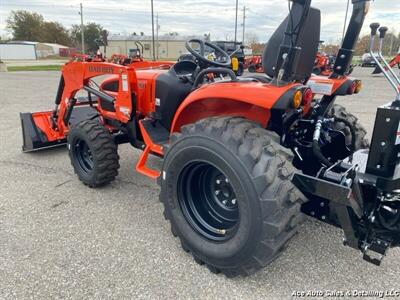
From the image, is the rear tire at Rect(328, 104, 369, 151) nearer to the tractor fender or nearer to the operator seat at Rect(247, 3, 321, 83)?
the operator seat at Rect(247, 3, 321, 83)

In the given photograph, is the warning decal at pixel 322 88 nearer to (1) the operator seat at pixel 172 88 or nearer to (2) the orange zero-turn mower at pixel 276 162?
(2) the orange zero-turn mower at pixel 276 162

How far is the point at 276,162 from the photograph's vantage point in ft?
6.89

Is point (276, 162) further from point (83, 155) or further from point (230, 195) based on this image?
point (83, 155)

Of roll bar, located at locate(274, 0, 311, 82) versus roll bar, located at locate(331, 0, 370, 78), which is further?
roll bar, located at locate(331, 0, 370, 78)

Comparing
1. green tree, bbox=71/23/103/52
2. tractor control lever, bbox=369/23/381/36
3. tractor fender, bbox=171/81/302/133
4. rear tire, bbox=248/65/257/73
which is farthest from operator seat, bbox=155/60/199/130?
green tree, bbox=71/23/103/52

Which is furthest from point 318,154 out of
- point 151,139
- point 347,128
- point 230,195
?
point 151,139

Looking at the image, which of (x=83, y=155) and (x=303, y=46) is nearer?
(x=303, y=46)

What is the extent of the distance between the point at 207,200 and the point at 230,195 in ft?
0.69

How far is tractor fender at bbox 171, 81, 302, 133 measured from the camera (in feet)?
6.95

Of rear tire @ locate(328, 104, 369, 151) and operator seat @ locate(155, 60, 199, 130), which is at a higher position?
operator seat @ locate(155, 60, 199, 130)

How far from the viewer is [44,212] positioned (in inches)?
132

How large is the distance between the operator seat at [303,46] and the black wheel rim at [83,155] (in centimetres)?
235

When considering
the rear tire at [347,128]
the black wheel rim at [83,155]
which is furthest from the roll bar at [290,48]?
the black wheel rim at [83,155]

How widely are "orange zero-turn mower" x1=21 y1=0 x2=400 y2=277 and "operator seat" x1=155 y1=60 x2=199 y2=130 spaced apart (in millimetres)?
14
